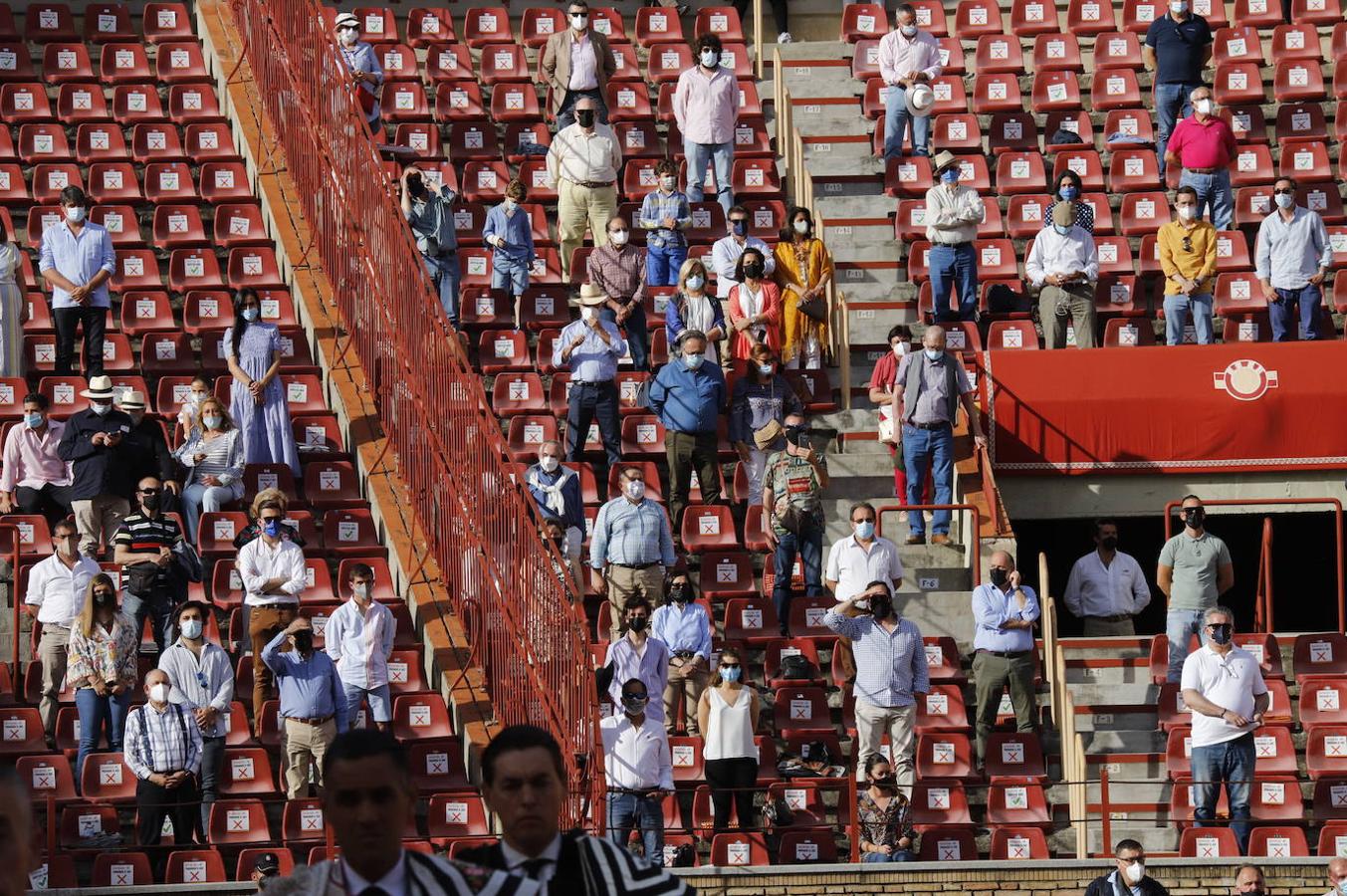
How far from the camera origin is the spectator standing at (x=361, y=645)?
16391mm

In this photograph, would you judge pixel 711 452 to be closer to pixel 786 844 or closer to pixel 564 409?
pixel 564 409

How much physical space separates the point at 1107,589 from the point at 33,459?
23.8 feet

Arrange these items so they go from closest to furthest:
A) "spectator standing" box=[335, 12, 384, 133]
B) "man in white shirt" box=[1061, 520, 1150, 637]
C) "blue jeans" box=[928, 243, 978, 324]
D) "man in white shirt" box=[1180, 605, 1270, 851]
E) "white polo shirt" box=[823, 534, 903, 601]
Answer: "man in white shirt" box=[1180, 605, 1270, 851], "white polo shirt" box=[823, 534, 903, 601], "man in white shirt" box=[1061, 520, 1150, 637], "blue jeans" box=[928, 243, 978, 324], "spectator standing" box=[335, 12, 384, 133]

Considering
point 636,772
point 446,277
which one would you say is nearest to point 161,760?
point 636,772

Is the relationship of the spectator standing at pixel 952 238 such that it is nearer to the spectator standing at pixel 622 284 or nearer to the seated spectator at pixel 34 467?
the spectator standing at pixel 622 284

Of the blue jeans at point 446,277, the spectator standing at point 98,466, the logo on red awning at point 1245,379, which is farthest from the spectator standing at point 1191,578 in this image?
the spectator standing at point 98,466

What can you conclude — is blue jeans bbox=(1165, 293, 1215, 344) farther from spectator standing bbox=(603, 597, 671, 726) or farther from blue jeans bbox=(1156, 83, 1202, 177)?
spectator standing bbox=(603, 597, 671, 726)

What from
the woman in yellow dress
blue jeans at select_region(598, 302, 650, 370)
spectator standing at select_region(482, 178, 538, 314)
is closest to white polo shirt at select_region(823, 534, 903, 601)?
the woman in yellow dress

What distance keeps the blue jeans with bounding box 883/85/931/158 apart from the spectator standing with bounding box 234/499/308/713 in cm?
785

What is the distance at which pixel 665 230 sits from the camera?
20.8m

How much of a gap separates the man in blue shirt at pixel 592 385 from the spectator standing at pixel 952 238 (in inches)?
110

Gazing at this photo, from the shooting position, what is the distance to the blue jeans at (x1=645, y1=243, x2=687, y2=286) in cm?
2086

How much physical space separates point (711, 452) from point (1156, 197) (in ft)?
17.7

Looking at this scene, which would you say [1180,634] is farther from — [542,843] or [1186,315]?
[542,843]
